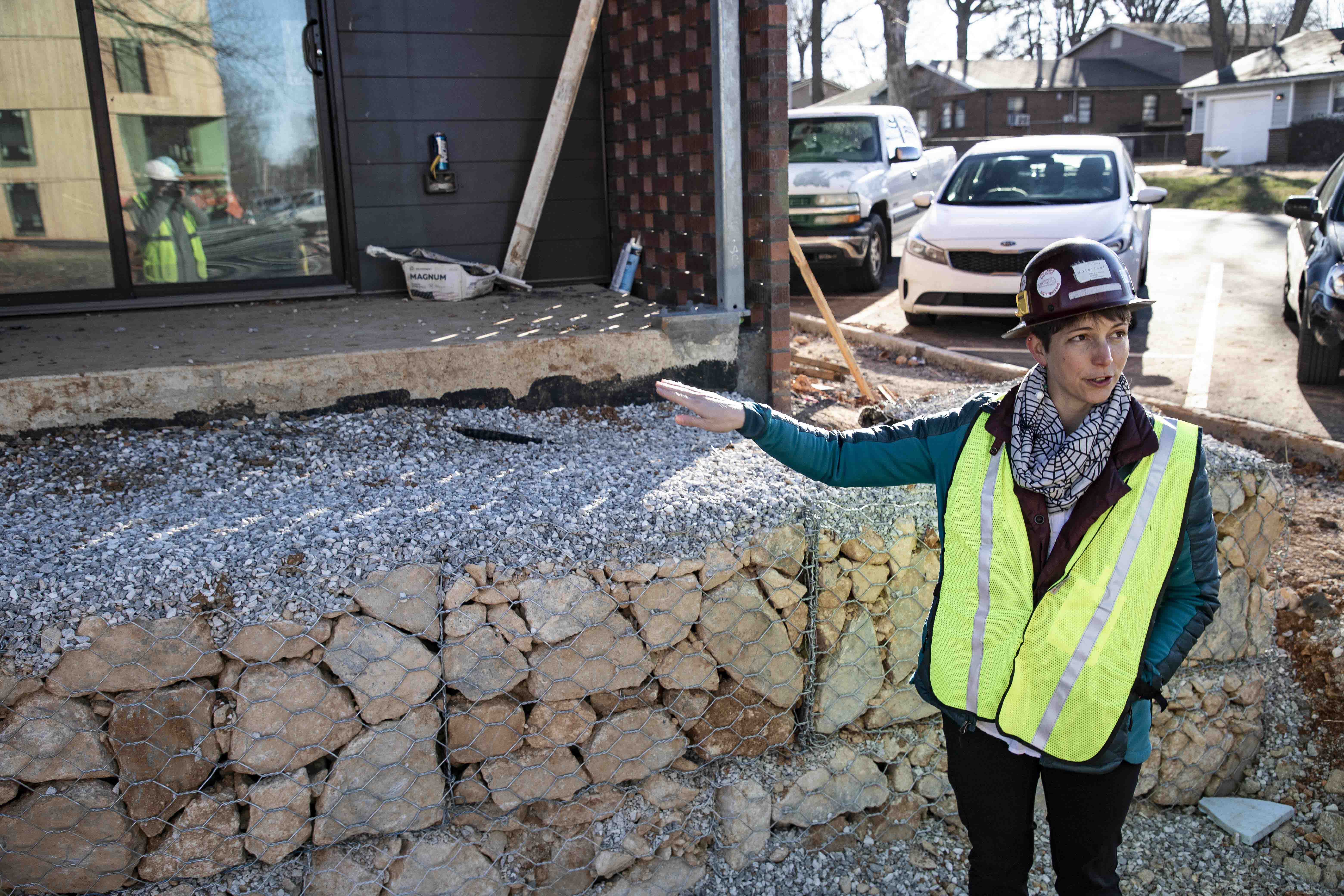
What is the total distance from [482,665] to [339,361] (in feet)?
5.76

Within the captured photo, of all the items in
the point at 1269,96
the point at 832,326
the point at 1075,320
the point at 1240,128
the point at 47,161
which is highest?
the point at 1269,96

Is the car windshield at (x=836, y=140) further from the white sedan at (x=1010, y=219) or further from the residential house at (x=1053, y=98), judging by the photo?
the residential house at (x=1053, y=98)

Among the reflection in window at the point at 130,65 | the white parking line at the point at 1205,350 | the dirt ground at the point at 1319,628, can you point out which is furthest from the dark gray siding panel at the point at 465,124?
the dirt ground at the point at 1319,628

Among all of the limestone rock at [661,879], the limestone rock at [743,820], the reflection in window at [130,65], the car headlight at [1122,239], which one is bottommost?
the limestone rock at [661,879]

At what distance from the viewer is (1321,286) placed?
22.0 ft

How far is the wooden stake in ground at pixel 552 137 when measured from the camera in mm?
5746

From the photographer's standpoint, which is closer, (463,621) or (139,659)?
(139,659)

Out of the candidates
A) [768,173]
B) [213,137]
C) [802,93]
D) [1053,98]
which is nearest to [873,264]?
[768,173]

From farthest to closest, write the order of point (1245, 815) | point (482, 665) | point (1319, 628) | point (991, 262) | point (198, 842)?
point (991, 262) < point (1319, 628) < point (1245, 815) < point (482, 665) < point (198, 842)

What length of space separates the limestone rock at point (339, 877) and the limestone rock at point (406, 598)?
70 cm

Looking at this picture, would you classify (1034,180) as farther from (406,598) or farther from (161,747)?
(161,747)

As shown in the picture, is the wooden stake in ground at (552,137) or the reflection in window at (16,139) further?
the wooden stake in ground at (552,137)

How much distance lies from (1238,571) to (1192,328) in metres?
5.44

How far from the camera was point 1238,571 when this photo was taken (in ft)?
13.0
